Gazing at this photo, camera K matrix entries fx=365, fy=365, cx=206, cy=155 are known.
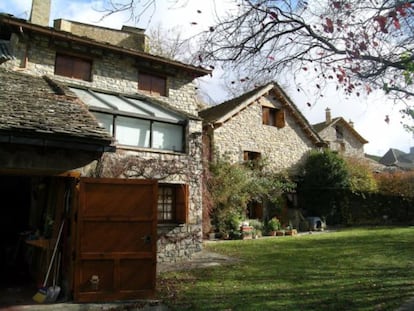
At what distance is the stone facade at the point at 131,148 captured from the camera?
11.0m

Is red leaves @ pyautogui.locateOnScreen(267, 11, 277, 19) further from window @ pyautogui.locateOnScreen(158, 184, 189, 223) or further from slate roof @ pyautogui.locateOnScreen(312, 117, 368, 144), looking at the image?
slate roof @ pyautogui.locateOnScreen(312, 117, 368, 144)

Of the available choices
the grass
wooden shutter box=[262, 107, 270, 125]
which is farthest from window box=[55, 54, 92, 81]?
wooden shutter box=[262, 107, 270, 125]

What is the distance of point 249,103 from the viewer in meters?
21.8

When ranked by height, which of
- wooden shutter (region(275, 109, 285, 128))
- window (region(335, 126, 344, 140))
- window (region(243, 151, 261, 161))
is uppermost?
window (region(335, 126, 344, 140))

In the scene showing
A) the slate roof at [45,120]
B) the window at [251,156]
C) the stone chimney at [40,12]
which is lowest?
the slate roof at [45,120]

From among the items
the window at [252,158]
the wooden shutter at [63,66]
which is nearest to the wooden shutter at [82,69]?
the wooden shutter at [63,66]

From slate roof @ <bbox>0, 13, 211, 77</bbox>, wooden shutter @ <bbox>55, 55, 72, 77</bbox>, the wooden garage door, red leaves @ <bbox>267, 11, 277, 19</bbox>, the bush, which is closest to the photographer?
red leaves @ <bbox>267, 11, 277, 19</bbox>

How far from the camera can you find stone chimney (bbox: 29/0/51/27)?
13.0 meters

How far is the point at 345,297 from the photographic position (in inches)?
264

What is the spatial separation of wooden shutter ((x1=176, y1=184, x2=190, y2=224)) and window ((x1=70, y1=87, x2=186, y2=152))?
137 cm

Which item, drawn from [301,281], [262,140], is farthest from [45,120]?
[262,140]

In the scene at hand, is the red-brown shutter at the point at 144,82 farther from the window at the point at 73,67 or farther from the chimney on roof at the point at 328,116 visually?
the chimney on roof at the point at 328,116

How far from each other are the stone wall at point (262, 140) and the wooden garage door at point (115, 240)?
40.0 feet

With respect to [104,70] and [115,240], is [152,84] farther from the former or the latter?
[115,240]
